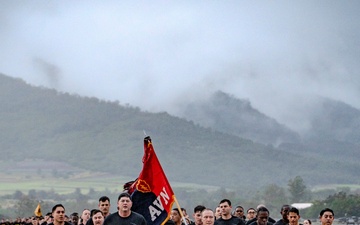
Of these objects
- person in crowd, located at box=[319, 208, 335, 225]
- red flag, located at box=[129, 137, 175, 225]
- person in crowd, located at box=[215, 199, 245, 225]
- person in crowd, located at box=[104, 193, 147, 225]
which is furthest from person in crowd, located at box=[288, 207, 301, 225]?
person in crowd, located at box=[104, 193, 147, 225]

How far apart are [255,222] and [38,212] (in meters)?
28.7

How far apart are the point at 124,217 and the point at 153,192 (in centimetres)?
274

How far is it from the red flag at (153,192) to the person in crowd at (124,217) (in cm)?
246

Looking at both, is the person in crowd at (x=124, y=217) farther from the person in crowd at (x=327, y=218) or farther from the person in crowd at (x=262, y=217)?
the person in crowd at (x=262, y=217)

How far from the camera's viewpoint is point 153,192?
29531 mm

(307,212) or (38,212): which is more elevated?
(307,212)

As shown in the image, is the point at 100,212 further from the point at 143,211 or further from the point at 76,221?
the point at 76,221

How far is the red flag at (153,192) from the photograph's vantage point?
96.5ft

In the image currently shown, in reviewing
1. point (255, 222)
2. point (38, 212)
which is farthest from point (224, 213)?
point (38, 212)

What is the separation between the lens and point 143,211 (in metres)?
29.6

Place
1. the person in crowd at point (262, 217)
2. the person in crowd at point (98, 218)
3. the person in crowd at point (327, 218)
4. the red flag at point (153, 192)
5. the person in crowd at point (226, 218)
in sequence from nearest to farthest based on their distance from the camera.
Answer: the person in crowd at point (327, 218)
the person in crowd at point (98, 218)
the red flag at point (153, 192)
the person in crowd at point (226, 218)
the person in crowd at point (262, 217)

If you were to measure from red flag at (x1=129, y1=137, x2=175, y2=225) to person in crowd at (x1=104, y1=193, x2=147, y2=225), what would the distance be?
2.46 meters

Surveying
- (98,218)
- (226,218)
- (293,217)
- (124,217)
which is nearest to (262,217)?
(226,218)

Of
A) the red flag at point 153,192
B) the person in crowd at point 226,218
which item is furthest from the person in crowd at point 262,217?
the red flag at point 153,192
